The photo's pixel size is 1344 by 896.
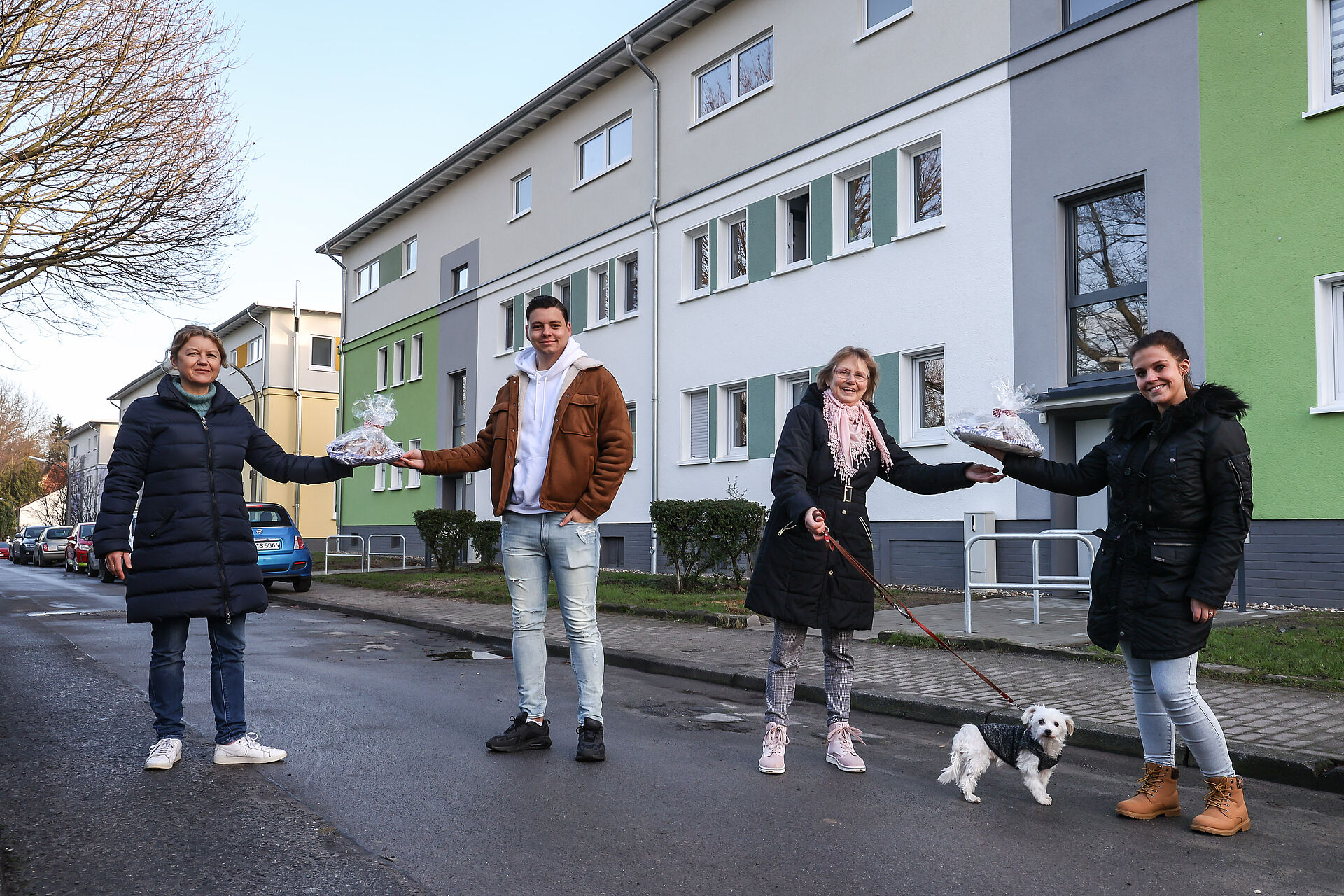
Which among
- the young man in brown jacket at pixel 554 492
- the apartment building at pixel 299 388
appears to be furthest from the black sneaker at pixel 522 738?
the apartment building at pixel 299 388

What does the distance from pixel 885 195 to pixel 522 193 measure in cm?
1401

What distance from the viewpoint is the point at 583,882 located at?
3.50 metres

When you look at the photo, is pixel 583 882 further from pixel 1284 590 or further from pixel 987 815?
pixel 1284 590

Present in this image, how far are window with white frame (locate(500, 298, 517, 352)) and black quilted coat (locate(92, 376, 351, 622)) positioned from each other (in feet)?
77.7

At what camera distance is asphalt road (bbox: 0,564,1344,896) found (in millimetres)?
3592

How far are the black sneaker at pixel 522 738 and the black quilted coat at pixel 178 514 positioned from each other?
1.33m

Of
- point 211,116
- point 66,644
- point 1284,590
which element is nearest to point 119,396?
point 211,116

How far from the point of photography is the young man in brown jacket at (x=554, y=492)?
210 inches

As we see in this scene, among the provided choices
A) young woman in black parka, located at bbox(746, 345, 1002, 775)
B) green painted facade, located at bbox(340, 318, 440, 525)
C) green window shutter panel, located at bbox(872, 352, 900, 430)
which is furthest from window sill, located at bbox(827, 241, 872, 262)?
green painted facade, located at bbox(340, 318, 440, 525)

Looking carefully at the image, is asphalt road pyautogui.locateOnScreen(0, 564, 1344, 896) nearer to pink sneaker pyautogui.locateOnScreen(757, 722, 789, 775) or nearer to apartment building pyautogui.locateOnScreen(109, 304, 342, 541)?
pink sneaker pyautogui.locateOnScreen(757, 722, 789, 775)

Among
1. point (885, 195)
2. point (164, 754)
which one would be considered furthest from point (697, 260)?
point (164, 754)

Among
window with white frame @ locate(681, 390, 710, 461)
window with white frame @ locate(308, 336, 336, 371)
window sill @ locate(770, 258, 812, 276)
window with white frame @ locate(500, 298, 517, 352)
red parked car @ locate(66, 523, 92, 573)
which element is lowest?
red parked car @ locate(66, 523, 92, 573)

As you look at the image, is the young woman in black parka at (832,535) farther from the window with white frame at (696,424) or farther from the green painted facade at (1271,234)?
the window with white frame at (696,424)

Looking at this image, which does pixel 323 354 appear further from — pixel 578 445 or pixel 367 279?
pixel 578 445
